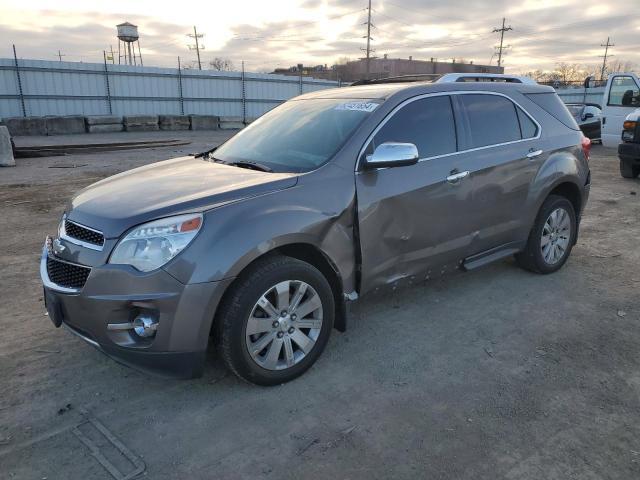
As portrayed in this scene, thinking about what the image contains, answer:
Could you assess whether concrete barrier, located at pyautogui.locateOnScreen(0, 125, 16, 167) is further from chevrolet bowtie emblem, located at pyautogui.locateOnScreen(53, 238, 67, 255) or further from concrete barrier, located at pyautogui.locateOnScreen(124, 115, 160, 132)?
concrete barrier, located at pyautogui.locateOnScreen(124, 115, 160, 132)

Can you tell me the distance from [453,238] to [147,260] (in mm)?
2419

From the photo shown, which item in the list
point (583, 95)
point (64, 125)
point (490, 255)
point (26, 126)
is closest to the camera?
point (490, 255)

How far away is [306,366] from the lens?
127 inches

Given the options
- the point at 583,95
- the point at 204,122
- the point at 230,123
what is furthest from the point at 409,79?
the point at 583,95

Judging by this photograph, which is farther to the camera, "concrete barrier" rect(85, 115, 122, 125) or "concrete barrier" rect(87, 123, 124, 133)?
"concrete barrier" rect(87, 123, 124, 133)

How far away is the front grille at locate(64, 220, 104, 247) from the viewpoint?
2839 millimetres

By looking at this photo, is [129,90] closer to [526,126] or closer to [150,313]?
[526,126]

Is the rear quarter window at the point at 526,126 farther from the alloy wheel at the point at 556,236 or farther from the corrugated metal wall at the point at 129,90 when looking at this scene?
the corrugated metal wall at the point at 129,90

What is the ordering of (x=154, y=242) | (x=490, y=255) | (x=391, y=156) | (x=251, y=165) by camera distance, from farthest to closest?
(x=490, y=255)
(x=251, y=165)
(x=391, y=156)
(x=154, y=242)

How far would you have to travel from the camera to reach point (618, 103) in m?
12.8

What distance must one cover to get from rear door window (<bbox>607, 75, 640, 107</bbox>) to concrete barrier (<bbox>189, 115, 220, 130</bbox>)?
17.7m

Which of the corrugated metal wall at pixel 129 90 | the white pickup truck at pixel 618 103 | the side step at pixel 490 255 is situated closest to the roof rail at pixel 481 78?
the side step at pixel 490 255

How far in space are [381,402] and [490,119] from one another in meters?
2.68

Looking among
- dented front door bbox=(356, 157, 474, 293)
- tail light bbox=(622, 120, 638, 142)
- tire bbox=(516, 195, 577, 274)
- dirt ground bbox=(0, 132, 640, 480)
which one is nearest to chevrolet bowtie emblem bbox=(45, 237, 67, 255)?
dirt ground bbox=(0, 132, 640, 480)
